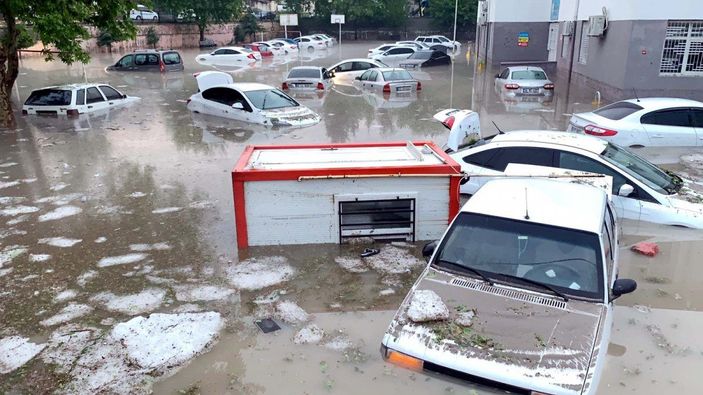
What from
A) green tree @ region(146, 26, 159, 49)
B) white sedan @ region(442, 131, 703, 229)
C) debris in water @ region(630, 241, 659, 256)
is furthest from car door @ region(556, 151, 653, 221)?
green tree @ region(146, 26, 159, 49)

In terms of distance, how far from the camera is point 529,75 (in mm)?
23719

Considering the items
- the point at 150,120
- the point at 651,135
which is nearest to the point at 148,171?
the point at 150,120

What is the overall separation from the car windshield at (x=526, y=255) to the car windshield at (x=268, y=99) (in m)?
13.4

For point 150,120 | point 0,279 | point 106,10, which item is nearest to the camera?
point 0,279

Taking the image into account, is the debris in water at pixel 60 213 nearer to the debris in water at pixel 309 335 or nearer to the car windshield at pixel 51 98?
the debris in water at pixel 309 335

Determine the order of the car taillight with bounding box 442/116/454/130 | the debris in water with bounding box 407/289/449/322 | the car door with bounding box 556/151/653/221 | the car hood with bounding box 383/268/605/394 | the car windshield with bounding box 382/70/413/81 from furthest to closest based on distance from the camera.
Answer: the car windshield with bounding box 382/70/413/81 < the car taillight with bounding box 442/116/454/130 < the car door with bounding box 556/151/653/221 < the debris in water with bounding box 407/289/449/322 < the car hood with bounding box 383/268/605/394

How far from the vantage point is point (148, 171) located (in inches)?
484

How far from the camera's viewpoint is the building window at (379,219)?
7781 mm

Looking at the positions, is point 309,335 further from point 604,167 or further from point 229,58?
point 229,58

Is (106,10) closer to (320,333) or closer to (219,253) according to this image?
(219,253)

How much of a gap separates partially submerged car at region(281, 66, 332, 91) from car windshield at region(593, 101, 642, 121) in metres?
14.8

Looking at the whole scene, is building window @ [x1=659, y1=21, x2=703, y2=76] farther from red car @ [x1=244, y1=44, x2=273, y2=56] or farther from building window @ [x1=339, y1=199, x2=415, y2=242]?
red car @ [x1=244, y1=44, x2=273, y2=56]

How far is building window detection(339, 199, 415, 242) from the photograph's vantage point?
778 centimetres

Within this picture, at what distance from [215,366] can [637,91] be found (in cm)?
1968
